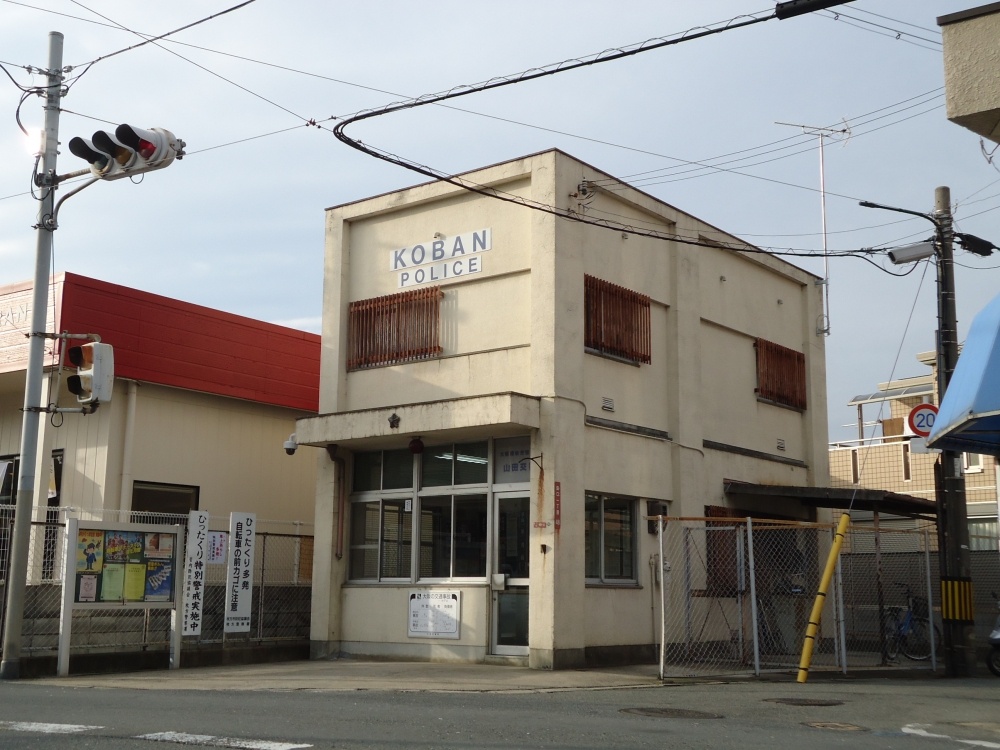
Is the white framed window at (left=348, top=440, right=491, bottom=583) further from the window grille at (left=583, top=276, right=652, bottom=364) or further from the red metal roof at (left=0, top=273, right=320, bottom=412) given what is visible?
the red metal roof at (left=0, top=273, right=320, bottom=412)

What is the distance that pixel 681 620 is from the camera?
18875 mm

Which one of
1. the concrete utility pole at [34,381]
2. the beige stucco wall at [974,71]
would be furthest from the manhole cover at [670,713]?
the concrete utility pole at [34,381]

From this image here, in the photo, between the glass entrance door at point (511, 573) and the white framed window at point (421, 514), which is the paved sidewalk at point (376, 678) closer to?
the glass entrance door at point (511, 573)

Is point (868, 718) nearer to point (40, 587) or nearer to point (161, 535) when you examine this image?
point (161, 535)

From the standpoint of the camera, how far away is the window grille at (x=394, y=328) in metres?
19.5

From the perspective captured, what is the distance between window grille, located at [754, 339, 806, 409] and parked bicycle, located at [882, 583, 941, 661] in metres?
4.34

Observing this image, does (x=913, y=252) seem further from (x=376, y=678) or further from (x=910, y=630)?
(x=376, y=678)

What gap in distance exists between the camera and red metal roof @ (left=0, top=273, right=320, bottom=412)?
20.3 meters

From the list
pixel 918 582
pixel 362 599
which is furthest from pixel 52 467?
pixel 918 582

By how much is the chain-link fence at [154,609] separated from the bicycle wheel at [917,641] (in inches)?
425

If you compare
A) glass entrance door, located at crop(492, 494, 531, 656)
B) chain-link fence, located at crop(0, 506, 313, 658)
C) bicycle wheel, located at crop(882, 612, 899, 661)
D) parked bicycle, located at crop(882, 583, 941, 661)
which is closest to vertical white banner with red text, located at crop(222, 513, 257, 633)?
chain-link fence, located at crop(0, 506, 313, 658)

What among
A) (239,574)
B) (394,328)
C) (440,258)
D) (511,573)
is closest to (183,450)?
(239,574)

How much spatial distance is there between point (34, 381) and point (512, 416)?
662 cm

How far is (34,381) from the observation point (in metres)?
15.1
